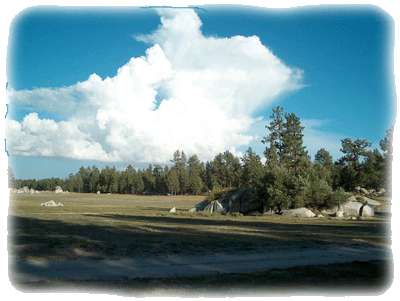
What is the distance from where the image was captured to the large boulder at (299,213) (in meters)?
28.6

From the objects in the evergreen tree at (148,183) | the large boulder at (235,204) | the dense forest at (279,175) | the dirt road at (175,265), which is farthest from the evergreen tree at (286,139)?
the evergreen tree at (148,183)

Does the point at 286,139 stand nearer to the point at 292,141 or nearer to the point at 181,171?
the point at 292,141

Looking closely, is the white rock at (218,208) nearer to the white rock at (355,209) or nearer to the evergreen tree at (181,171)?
the white rock at (355,209)

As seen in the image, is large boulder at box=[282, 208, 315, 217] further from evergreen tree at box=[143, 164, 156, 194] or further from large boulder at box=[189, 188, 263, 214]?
evergreen tree at box=[143, 164, 156, 194]

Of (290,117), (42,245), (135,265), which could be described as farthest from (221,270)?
(290,117)

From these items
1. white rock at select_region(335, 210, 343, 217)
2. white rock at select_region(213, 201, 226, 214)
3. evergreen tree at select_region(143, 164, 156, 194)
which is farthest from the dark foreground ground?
evergreen tree at select_region(143, 164, 156, 194)

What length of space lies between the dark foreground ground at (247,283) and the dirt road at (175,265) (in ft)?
1.98

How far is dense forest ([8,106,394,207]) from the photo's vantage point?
30.9 metres

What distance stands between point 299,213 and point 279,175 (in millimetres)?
5257

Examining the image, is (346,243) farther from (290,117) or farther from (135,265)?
(290,117)

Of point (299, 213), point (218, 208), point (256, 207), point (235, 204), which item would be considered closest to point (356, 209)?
point (299, 213)

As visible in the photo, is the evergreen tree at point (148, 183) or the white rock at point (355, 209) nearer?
the white rock at point (355, 209)

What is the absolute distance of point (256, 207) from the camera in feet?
110

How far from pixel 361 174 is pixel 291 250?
53.6 m
